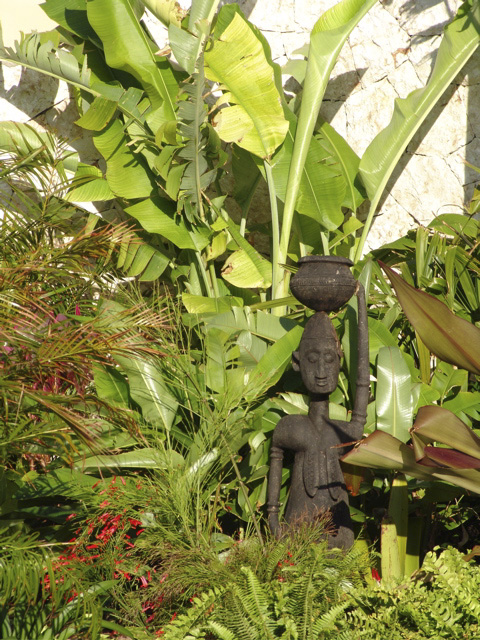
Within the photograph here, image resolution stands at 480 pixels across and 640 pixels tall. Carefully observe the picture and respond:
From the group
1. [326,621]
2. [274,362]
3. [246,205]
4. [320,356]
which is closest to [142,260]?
[246,205]

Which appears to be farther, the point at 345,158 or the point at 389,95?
the point at 389,95

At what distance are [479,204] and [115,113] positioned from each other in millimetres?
1966

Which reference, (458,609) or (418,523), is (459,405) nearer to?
(418,523)

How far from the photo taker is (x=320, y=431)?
7.90 ft

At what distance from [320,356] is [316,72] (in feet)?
5.59

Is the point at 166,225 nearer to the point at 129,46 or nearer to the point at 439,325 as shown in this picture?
the point at 129,46

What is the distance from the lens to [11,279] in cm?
213

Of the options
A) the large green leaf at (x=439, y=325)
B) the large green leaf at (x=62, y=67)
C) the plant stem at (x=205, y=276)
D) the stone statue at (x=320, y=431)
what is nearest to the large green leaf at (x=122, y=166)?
the large green leaf at (x=62, y=67)

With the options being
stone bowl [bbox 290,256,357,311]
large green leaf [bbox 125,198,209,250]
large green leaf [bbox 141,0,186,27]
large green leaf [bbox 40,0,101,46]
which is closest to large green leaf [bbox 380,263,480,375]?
stone bowl [bbox 290,256,357,311]

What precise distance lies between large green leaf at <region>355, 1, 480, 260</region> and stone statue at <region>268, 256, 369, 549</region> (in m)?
1.40

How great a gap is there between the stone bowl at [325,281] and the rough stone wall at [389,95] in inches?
71.8

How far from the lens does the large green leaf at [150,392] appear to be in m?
2.64

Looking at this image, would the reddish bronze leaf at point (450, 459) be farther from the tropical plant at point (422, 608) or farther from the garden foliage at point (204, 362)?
the tropical plant at point (422, 608)

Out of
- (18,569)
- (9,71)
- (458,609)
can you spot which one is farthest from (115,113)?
(458,609)
